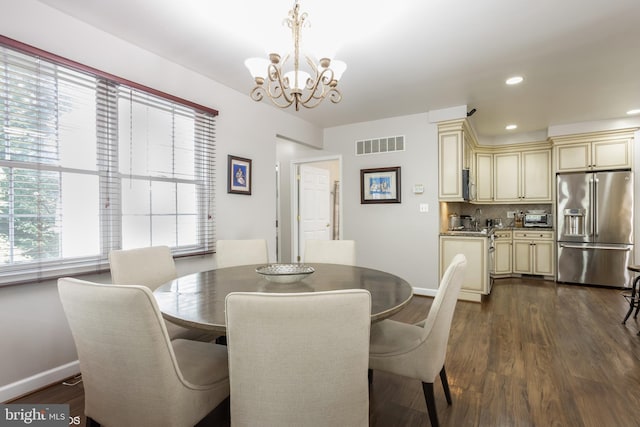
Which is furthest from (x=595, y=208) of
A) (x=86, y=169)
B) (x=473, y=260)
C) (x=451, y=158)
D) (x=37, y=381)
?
(x=37, y=381)

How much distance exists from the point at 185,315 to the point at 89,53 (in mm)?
2131

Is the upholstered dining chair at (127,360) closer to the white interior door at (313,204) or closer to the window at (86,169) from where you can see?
the window at (86,169)

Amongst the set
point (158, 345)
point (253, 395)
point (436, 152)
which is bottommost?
point (253, 395)

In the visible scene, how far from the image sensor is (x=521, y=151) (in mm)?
5602

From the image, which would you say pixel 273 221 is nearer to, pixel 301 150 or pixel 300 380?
pixel 301 150

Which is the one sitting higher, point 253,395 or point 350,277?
point 350,277

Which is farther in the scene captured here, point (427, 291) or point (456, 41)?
point (427, 291)

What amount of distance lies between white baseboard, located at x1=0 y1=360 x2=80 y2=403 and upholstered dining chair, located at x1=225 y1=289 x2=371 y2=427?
1847mm

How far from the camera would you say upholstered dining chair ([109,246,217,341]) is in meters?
1.86

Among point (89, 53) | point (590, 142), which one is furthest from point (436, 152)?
point (89, 53)

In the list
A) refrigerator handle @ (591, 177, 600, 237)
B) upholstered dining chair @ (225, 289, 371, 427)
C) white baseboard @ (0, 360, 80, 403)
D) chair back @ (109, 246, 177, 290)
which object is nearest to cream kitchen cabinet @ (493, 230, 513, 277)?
refrigerator handle @ (591, 177, 600, 237)

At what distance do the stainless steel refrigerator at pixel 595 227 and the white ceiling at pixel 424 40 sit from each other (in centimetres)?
141

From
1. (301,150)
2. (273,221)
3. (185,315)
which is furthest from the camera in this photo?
(301,150)

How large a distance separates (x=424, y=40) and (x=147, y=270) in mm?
2616
